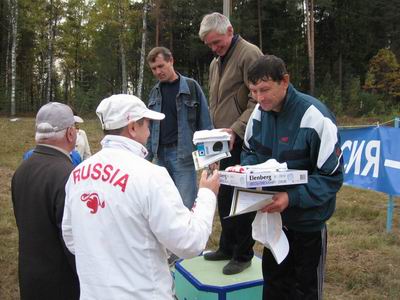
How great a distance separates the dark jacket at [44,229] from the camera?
238 centimetres

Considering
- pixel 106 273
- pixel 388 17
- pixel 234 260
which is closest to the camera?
pixel 106 273

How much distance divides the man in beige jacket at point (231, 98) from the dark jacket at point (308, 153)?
26.6 inches

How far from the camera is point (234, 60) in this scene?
10.5 feet

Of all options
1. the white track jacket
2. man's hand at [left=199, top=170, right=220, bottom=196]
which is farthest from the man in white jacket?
man's hand at [left=199, top=170, right=220, bottom=196]

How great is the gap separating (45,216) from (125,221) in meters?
0.83

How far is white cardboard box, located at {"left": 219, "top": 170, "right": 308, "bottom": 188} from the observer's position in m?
2.03

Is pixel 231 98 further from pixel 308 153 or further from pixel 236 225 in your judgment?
pixel 308 153

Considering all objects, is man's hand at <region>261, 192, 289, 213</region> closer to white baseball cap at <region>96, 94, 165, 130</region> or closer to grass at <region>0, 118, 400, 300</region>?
white baseball cap at <region>96, 94, 165, 130</region>

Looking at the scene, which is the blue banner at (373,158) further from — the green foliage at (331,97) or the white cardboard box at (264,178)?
the green foliage at (331,97)

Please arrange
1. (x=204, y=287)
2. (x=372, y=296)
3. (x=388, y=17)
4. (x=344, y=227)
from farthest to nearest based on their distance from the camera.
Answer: (x=388, y=17) < (x=344, y=227) < (x=372, y=296) < (x=204, y=287)

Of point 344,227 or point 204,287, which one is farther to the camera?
point 344,227

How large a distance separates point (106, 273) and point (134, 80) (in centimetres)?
3971

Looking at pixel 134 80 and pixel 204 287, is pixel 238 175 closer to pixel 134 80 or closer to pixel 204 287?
pixel 204 287

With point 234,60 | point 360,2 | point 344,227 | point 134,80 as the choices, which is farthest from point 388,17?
point 234,60
